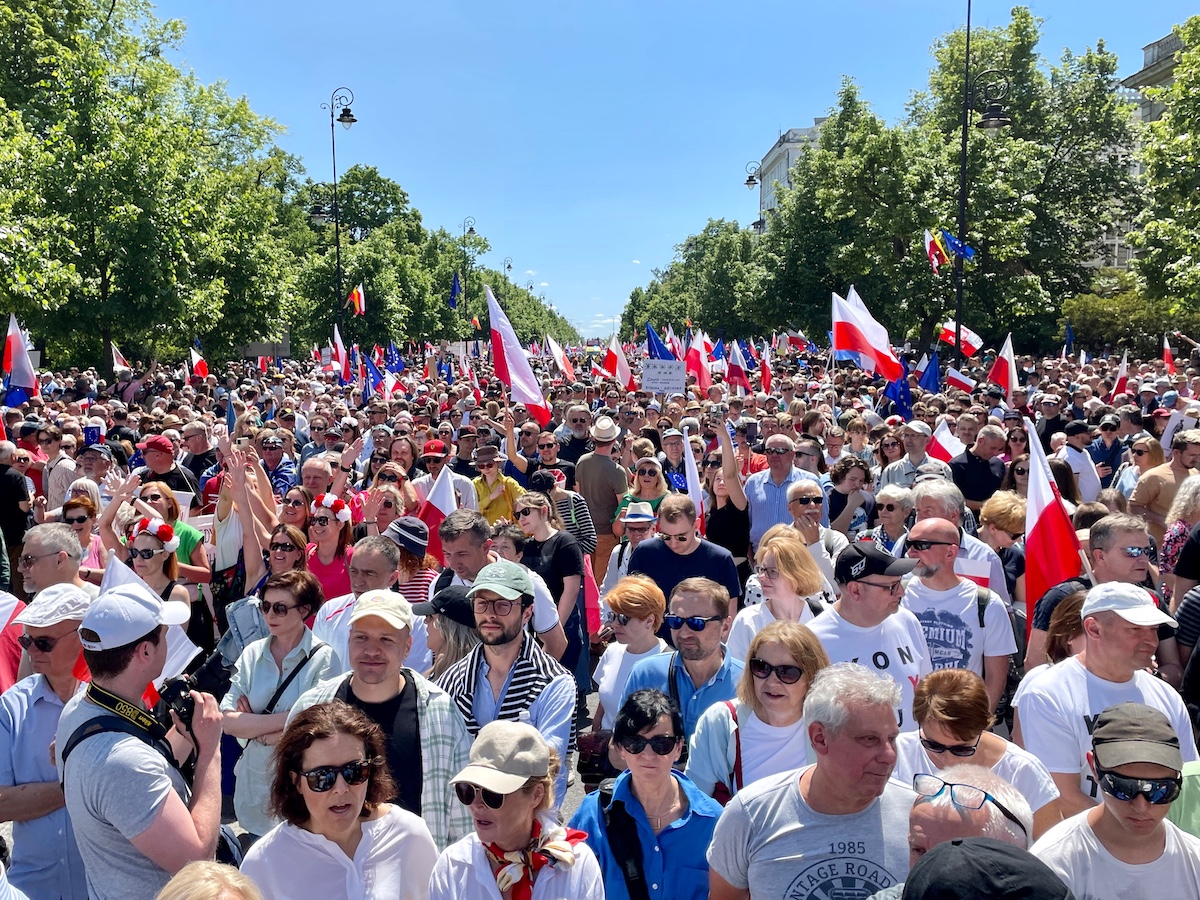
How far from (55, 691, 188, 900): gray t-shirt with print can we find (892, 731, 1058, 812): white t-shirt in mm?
2301

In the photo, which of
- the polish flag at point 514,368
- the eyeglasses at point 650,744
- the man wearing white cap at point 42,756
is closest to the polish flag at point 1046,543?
the eyeglasses at point 650,744

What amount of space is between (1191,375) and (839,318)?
10227mm

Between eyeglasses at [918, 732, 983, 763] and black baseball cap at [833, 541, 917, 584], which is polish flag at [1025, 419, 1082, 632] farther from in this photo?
eyeglasses at [918, 732, 983, 763]

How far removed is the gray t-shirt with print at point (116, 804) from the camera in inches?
111

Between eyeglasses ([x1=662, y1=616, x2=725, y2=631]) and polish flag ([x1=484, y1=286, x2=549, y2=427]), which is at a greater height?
polish flag ([x1=484, y1=286, x2=549, y2=427])

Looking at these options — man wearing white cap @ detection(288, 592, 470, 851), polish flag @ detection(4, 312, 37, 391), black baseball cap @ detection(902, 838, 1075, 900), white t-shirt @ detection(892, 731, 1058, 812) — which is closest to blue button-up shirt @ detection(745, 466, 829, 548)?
white t-shirt @ detection(892, 731, 1058, 812)

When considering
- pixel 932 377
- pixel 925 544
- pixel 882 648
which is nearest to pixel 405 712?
pixel 882 648

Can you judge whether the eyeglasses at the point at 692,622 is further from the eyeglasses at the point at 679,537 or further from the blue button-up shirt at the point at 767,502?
the blue button-up shirt at the point at 767,502

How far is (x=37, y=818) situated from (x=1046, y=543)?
186 inches

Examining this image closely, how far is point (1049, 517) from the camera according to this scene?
543 centimetres

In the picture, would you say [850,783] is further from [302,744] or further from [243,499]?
[243,499]

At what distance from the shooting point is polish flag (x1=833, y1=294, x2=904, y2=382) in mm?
13086

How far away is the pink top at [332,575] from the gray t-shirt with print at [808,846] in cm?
355

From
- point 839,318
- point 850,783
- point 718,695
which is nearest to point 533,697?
point 718,695
